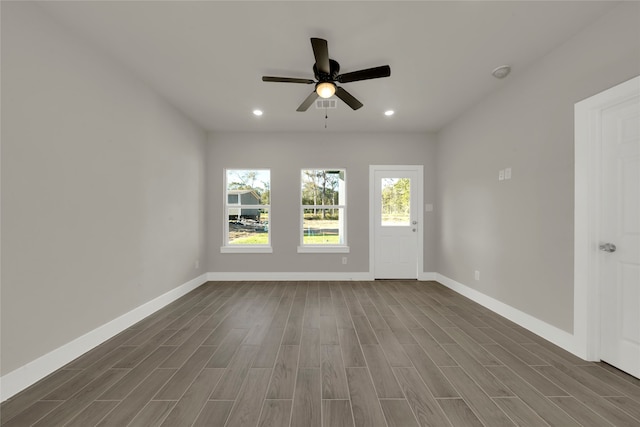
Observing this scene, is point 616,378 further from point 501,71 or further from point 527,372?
point 501,71

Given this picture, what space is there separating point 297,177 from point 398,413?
406 cm

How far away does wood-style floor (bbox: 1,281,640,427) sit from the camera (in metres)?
1.60

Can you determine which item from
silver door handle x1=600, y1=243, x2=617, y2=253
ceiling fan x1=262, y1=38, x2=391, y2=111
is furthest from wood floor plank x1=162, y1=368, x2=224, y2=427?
silver door handle x1=600, y1=243, x2=617, y2=253

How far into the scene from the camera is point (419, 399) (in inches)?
68.5

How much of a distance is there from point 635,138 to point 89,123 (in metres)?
4.62

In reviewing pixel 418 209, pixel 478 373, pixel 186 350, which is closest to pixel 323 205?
pixel 418 209

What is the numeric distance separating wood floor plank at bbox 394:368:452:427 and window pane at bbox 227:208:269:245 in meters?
3.62

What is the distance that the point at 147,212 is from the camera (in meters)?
3.28

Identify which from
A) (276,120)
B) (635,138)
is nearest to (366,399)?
(635,138)

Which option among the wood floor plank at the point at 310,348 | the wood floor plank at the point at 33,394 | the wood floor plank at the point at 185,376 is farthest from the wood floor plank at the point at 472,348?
the wood floor plank at the point at 33,394

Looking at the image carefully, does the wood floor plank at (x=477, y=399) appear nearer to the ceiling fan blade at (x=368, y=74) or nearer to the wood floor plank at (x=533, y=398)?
the wood floor plank at (x=533, y=398)

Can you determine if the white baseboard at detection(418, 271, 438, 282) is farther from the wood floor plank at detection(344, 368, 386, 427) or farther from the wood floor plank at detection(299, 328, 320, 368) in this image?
the wood floor plank at detection(344, 368, 386, 427)

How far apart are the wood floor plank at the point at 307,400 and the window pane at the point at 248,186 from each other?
3.57m

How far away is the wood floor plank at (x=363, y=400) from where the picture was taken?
1553 millimetres
